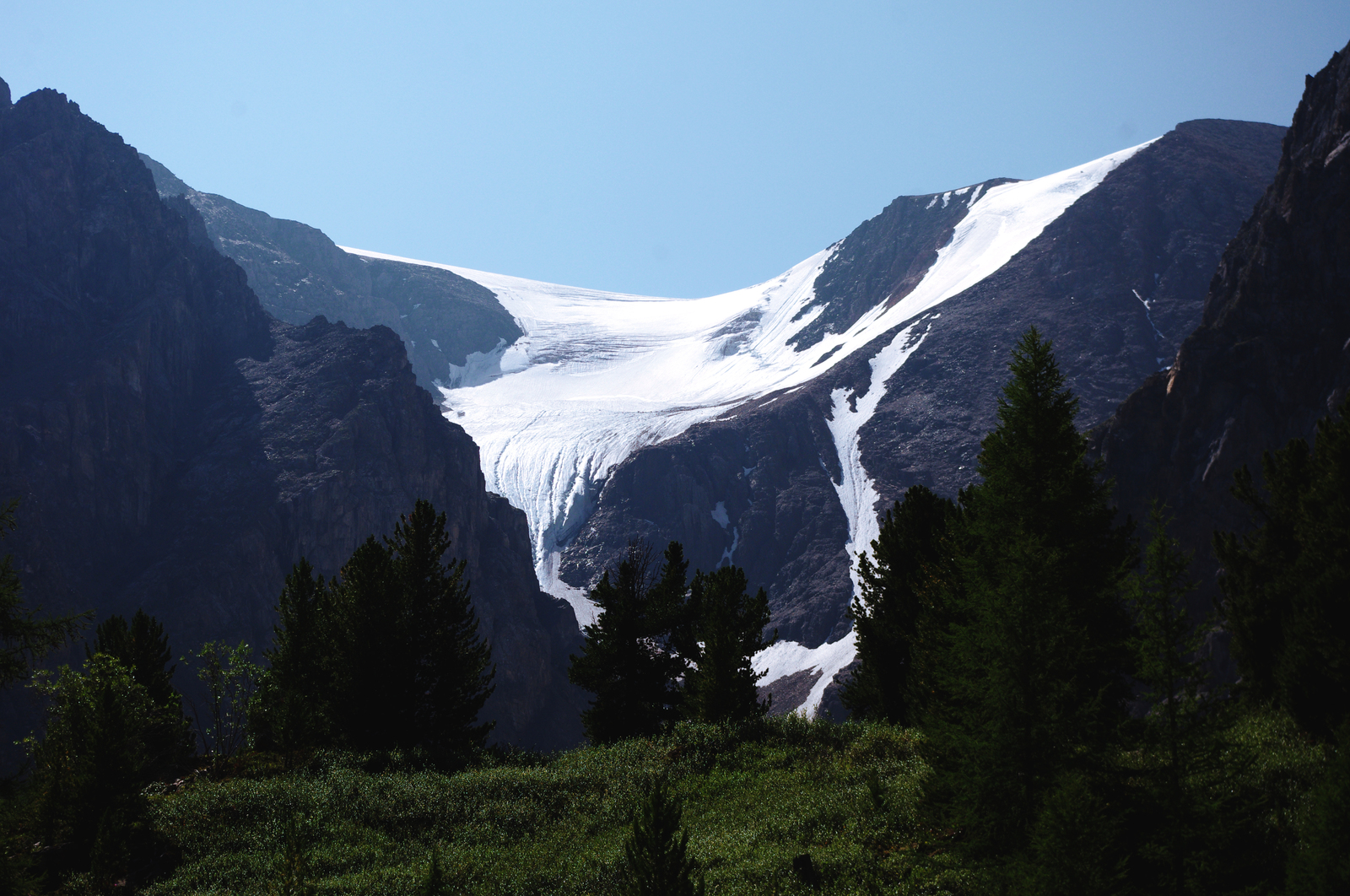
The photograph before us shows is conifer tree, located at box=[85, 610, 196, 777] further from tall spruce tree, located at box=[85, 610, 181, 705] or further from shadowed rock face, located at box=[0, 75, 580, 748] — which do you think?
shadowed rock face, located at box=[0, 75, 580, 748]

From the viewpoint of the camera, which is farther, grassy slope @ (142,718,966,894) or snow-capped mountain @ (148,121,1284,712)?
snow-capped mountain @ (148,121,1284,712)

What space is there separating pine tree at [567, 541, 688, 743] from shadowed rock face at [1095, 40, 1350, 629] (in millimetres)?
60485

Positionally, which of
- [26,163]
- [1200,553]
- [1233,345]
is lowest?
[1200,553]

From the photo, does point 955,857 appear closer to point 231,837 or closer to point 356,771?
point 231,837

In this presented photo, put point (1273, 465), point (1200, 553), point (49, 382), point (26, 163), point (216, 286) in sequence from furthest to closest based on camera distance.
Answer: point (216, 286)
point (26, 163)
point (49, 382)
point (1200, 553)
point (1273, 465)

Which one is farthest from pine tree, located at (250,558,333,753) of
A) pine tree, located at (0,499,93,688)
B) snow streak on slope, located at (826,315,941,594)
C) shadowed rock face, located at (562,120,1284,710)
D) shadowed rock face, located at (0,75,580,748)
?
snow streak on slope, located at (826,315,941,594)

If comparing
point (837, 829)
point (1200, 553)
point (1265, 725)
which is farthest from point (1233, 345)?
point (837, 829)

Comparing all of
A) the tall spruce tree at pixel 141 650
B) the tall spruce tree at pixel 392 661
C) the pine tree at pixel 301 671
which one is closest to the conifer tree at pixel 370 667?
the tall spruce tree at pixel 392 661

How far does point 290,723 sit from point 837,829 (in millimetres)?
17029

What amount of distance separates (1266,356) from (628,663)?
7781 cm

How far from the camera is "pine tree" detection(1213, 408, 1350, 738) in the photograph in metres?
20.0

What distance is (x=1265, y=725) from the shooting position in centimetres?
2127

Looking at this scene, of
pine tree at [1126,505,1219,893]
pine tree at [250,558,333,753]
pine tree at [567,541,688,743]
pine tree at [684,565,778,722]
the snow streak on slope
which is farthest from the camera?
the snow streak on slope

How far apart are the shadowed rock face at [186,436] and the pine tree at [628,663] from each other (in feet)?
264
